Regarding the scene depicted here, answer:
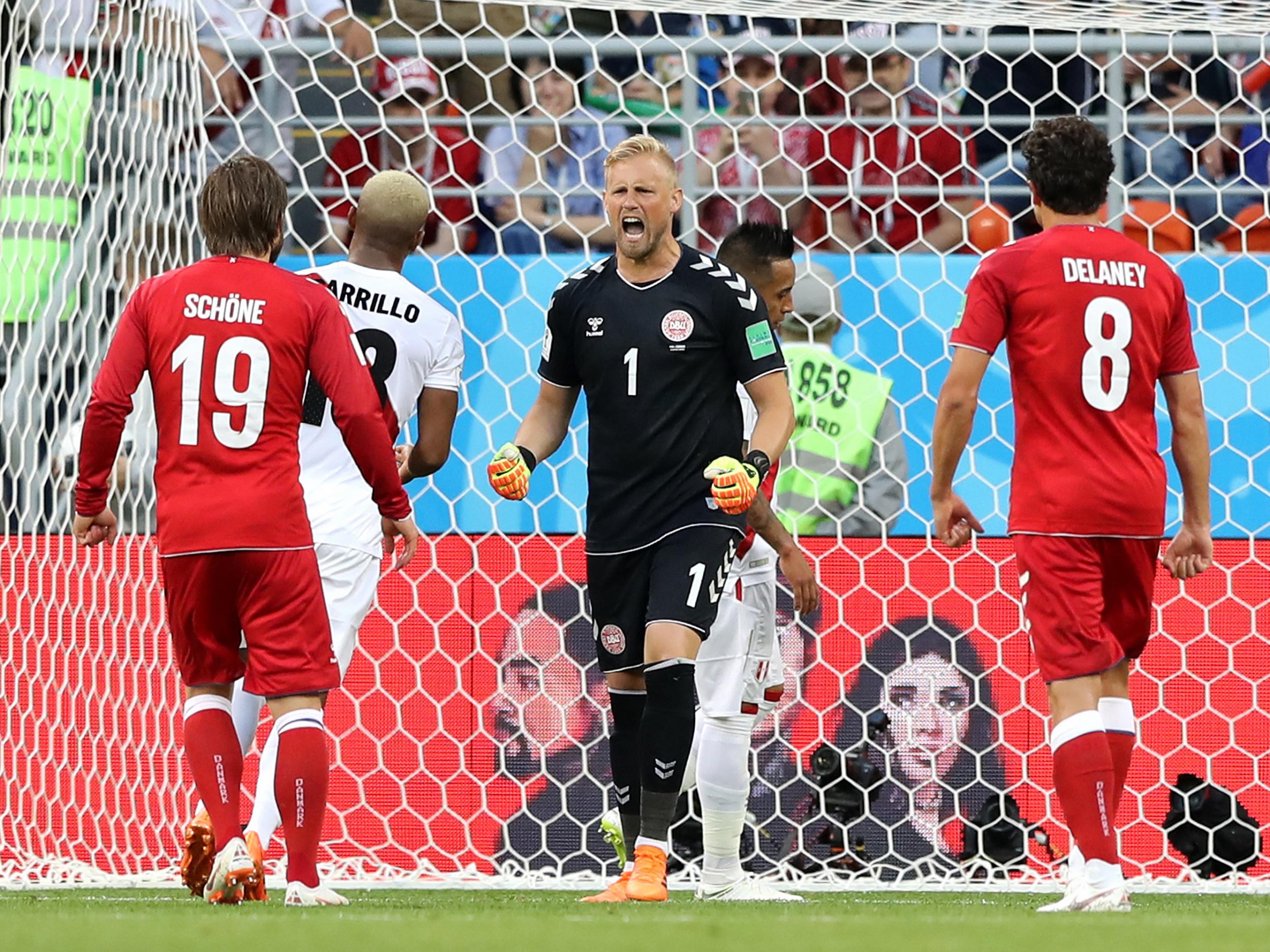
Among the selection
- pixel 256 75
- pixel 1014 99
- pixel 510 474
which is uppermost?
pixel 1014 99

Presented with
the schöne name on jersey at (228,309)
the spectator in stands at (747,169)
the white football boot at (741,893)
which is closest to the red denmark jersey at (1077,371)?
the white football boot at (741,893)

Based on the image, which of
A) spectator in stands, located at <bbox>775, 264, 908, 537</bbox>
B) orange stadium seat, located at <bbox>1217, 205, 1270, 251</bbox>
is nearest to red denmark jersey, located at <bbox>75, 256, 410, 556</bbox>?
spectator in stands, located at <bbox>775, 264, 908, 537</bbox>

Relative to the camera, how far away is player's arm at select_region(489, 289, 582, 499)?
181 inches

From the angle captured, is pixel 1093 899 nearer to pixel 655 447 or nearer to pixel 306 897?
pixel 655 447

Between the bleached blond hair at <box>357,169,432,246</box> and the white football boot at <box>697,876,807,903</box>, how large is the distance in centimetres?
180

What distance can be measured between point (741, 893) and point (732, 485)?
1135 mm

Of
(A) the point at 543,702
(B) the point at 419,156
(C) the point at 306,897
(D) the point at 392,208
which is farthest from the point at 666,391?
(B) the point at 419,156

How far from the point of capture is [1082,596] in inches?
156

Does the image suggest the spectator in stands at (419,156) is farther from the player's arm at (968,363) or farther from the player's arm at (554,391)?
the player's arm at (968,363)

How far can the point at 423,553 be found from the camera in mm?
5926

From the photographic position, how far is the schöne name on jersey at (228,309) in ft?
13.2

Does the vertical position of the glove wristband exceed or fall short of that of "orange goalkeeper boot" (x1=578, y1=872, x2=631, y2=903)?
it exceeds it

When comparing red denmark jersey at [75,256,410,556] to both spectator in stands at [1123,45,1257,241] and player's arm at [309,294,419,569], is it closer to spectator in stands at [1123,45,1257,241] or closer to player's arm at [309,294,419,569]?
player's arm at [309,294,419,569]

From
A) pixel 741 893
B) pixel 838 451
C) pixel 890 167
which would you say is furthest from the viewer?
pixel 890 167
